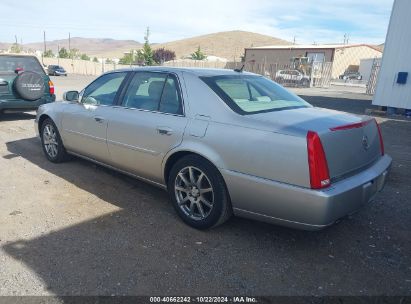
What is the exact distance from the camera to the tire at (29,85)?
8.09 metres

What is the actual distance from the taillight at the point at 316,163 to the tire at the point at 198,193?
86 cm

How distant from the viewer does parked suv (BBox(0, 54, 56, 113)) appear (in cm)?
815

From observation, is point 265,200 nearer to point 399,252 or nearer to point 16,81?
point 399,252

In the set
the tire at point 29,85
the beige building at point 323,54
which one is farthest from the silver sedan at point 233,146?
the beige building at point 323,54

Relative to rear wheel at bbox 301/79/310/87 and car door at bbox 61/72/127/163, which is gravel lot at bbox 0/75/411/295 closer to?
→ car door at bbox 61/72/127/163

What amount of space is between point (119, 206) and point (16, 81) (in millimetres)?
5746

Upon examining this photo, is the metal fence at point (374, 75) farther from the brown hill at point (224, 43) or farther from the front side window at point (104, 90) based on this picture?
the brown hill at point (224, 43)

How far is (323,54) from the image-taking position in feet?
186

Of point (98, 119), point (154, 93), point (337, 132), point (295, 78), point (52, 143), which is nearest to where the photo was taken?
point (337, 132)

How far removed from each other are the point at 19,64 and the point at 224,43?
13278cm

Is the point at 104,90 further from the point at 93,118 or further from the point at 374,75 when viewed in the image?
the point at 374,75

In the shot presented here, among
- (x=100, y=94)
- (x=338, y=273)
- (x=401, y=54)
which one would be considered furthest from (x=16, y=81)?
(x=401, y=54)

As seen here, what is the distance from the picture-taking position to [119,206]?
4.05m

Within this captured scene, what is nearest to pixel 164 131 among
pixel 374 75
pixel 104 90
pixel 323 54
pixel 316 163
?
pixel 104 90
